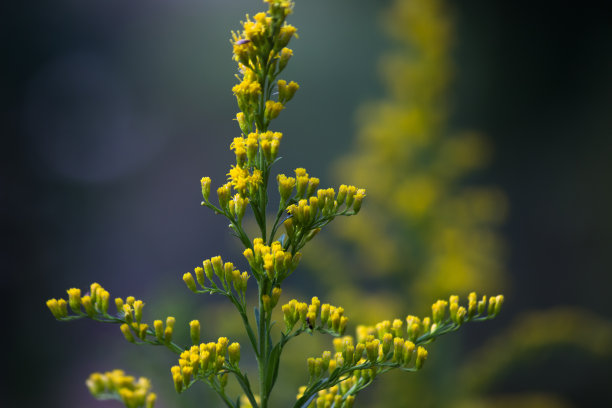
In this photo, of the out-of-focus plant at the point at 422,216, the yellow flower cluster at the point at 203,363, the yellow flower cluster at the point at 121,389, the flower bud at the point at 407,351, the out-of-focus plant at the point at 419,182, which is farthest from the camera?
the out-of-focus plant at the point at 419,182

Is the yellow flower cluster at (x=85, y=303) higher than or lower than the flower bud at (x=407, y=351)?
higher

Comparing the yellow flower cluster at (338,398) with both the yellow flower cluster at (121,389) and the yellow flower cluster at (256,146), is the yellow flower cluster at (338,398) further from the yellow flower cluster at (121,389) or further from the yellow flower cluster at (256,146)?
the yellow flower cluster at (256,146)

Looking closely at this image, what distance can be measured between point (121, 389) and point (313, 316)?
429mm

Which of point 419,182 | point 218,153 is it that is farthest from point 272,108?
point 218,153

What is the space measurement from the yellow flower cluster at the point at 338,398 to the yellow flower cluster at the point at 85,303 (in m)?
0.52

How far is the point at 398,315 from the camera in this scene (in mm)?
3627

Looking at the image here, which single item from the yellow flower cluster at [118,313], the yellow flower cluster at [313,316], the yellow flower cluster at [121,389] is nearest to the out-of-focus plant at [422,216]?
the yellow flower cluster at [313,316]

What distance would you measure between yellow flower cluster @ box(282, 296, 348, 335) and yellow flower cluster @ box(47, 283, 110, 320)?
0.41 metres

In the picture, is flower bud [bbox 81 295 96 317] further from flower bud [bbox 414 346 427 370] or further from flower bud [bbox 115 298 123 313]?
flower bud [bbox 414 346 427 370]

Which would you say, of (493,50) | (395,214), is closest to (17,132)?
(395,214)

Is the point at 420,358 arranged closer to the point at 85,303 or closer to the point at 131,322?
the point at 131,322

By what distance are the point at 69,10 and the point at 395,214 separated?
24.2ft

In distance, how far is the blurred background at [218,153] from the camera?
653cm

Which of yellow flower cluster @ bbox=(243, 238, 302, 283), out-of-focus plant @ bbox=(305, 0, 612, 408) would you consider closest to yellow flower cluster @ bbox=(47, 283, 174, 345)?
yellow flower cluster @ bbox=(243, 238, 302, 283)
